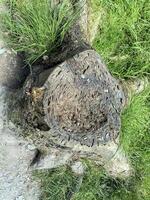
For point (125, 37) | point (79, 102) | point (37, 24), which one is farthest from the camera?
point (125, 37)

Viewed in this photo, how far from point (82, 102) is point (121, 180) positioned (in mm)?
826

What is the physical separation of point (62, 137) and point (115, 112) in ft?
0.87

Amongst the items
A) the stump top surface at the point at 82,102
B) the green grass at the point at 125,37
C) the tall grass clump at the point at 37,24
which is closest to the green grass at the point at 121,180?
the green grass at the point at 125,37

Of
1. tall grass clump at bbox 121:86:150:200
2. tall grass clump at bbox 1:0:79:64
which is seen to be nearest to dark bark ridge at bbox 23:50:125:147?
tall grass clump at bbox 1:0:79:64

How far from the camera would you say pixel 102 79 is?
2.12 metres

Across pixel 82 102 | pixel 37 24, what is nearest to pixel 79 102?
pixel 82 102

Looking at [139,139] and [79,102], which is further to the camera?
[139,139]

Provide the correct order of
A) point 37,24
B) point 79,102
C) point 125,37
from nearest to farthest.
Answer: point 79,102 → point 37,24 → point 125,37

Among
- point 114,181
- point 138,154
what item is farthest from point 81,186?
point 138,154

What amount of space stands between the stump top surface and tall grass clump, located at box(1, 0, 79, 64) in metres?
→ 0.29

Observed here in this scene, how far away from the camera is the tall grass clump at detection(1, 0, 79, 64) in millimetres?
2301

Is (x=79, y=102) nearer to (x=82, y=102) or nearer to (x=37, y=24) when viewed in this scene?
(x=82, y=102)

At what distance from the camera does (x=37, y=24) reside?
90.5 inches

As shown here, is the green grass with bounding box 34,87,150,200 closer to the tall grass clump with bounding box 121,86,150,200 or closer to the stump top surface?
the tall grass clump with bounding box 121,86,150,200
